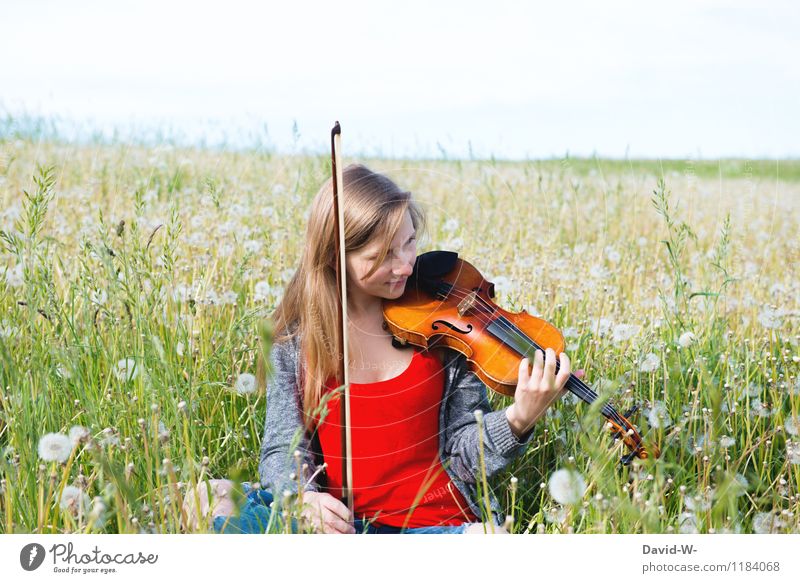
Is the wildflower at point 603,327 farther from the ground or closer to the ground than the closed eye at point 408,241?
closer to the ground

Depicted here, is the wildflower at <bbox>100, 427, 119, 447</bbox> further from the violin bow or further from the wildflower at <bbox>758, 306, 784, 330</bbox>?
the wildflower at <bbox>758, 306, 784, 330</bbox>

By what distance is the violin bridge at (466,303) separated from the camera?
1.84 m

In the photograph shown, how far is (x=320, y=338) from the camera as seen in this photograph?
193 centimetres

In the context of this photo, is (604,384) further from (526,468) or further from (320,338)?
(320,338)

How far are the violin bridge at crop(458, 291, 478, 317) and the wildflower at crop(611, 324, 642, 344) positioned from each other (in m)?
0.65

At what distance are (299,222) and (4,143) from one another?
1147mm

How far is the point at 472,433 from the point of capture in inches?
74.1

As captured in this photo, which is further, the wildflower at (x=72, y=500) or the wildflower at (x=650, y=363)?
the wildflower at (x=650, y=363)

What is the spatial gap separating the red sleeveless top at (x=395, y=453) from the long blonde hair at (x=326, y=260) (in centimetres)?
7

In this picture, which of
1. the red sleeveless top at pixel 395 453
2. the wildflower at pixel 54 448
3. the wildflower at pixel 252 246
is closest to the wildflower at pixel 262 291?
the wildflower at pixel 252 246

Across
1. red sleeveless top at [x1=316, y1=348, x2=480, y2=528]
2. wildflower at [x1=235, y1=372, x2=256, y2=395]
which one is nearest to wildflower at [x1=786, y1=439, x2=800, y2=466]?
red sleeveless top at [x1=316, y1=348, x2=480, y2=528]

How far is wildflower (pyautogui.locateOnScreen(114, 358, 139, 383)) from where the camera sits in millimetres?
1952

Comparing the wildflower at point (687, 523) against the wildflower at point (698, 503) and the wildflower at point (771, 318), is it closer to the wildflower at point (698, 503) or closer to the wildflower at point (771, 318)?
the wildflower at point (698, 503)

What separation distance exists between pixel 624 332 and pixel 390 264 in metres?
0.90
